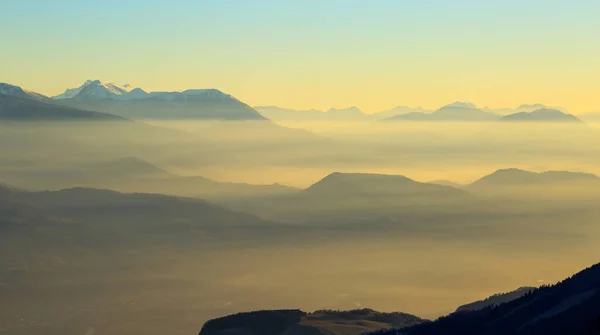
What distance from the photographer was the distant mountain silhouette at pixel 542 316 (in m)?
131

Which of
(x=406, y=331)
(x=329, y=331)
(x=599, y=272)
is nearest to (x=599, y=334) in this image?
(x=599, y=272)

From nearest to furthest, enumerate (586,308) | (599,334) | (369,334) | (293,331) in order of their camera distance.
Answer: (599,334)
(586,308)
(369,334)
(293,331)

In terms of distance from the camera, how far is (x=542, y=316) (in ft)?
474

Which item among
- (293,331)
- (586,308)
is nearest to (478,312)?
(586,308)

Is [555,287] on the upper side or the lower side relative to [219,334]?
upper

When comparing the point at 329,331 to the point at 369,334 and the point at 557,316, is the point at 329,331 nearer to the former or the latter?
the point at 369,334

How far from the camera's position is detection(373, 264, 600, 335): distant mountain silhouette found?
13112 cm

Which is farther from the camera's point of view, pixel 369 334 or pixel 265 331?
pixel 265 331

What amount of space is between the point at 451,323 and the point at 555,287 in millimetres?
17932

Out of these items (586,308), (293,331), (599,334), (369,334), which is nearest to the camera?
(599,334)

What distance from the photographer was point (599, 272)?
157375 millimetres

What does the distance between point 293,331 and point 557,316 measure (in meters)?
71.4

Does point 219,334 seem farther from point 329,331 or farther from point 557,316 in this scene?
point 557,316

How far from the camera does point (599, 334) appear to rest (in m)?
120
